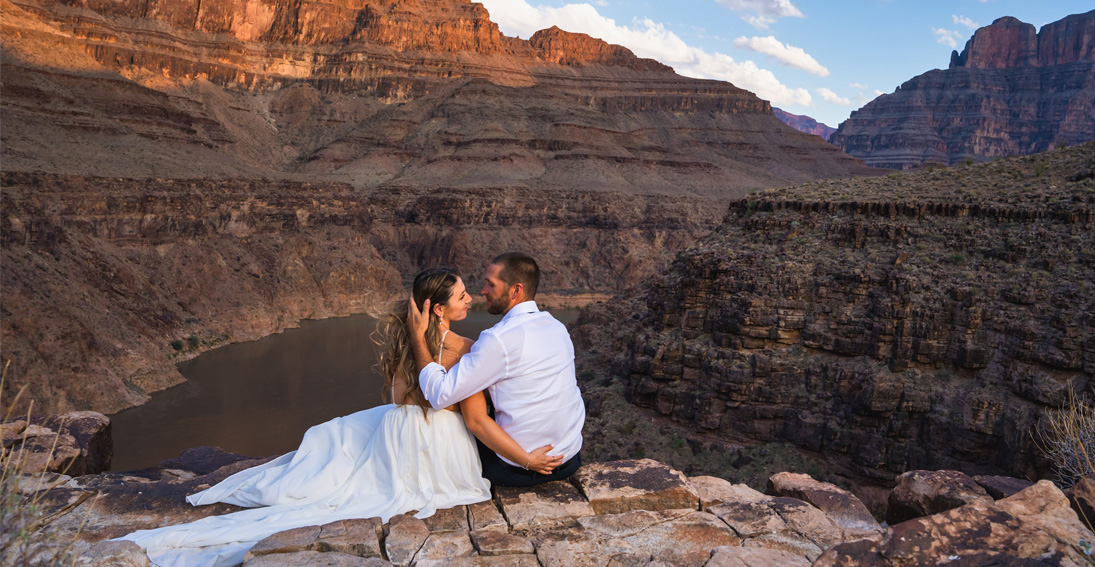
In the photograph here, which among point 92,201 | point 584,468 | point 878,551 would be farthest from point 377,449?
point 92,201

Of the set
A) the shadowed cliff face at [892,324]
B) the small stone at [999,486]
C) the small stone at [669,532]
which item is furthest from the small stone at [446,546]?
the shadowed cliff face at [892,324]

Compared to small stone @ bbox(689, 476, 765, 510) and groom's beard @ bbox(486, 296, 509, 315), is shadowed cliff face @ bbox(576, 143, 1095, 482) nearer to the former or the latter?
small stone @ bbox(689, 476, 765, 510)

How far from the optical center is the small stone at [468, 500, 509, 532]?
673 centimetres

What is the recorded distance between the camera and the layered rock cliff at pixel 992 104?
15812 cm

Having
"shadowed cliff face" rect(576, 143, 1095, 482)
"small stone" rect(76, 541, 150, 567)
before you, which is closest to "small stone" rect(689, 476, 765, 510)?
"small stone" rect(76, 541, 150, 567)

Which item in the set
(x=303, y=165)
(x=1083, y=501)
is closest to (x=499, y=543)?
(x=1083, y=501)

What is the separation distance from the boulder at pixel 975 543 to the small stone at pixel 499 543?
2.60m

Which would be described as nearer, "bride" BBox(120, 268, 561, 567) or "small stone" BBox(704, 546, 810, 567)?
"small stone" BBox(704, 546, 810, 567)

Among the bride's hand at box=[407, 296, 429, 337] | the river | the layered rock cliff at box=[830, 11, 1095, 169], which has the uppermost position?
the layered rock cliff at box=[830, 11, 1095, 169]

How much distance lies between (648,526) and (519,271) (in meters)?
2.68

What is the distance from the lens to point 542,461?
7.00 metres

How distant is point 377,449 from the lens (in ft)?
22.9

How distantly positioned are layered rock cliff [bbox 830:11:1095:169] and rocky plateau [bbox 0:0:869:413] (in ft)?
145

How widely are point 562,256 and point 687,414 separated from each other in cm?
5938
